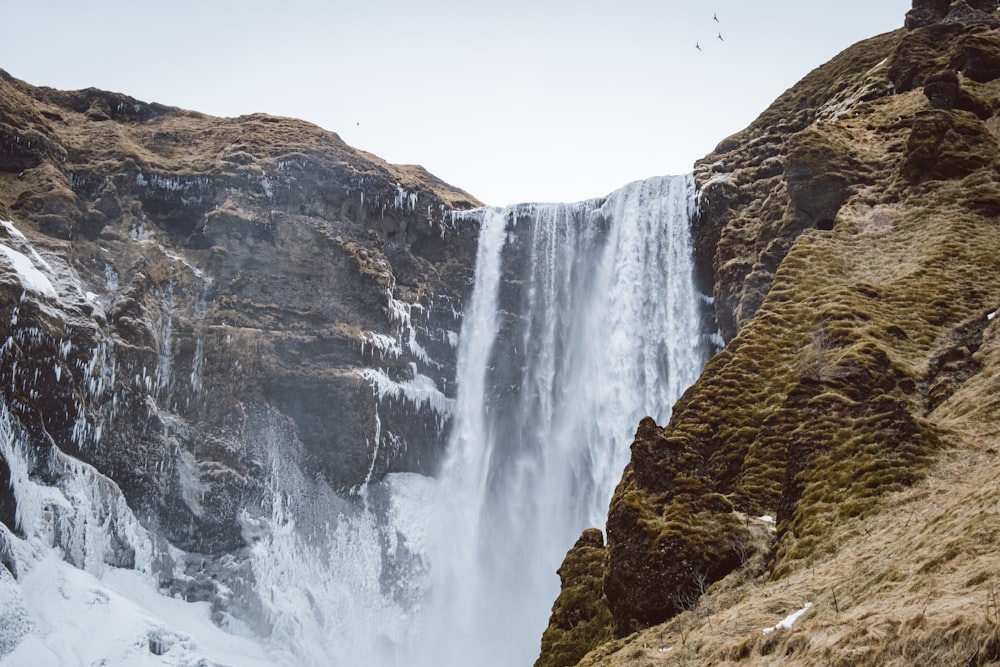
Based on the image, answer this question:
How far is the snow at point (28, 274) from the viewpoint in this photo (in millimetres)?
44016

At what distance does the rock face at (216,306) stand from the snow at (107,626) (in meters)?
4.32

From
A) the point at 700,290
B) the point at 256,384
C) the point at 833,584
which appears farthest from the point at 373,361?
the point at 833,584

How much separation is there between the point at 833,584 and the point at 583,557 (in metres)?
10.2

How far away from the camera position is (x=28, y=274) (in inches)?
1754

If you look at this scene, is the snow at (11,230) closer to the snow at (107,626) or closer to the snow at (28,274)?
the snow at (28,274)

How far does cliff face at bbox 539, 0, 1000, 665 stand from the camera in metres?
11.1

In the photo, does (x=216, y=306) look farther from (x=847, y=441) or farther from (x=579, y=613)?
(x=847, y=441)

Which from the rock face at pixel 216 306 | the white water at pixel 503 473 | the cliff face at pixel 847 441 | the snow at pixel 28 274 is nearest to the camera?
the cliff face at pixel 847 441

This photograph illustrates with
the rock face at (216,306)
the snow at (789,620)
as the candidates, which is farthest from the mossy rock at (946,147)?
the rock face at (216,306)

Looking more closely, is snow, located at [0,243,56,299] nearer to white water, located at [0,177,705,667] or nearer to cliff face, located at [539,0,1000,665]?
white water, located at [0,177,705,667]

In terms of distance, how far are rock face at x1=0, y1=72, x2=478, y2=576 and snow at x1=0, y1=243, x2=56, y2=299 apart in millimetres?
99

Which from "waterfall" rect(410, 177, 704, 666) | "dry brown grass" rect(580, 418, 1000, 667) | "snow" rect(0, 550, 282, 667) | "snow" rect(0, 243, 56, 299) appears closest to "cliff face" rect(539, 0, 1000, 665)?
"dry brown grass" rect(580, 418, 1000, 667)

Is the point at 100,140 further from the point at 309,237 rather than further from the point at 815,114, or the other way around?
the point at 815,114

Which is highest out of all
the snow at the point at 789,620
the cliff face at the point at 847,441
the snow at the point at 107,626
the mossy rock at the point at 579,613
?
the cliff face at the point at 847,441
